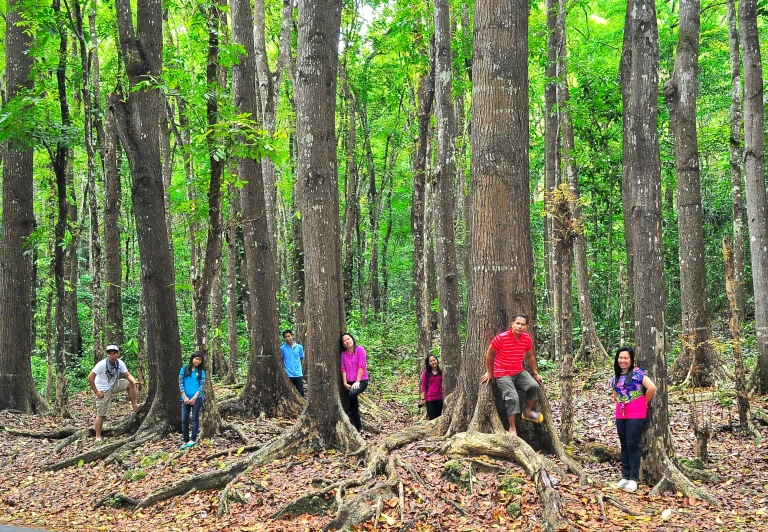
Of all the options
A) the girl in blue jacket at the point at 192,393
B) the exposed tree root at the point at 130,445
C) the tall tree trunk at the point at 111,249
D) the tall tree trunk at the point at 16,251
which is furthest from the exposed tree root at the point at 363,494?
the tall tree trunk at the point at 111,249

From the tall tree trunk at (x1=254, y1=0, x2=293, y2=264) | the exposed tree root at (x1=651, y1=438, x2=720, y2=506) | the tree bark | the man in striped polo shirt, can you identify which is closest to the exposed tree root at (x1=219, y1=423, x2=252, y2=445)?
the man in striped polo shirt

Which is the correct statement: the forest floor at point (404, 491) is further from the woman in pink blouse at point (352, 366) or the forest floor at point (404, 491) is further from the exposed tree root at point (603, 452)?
the woman in pink blouse at point (352, 366)

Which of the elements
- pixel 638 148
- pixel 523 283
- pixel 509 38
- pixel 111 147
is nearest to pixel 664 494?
pixel 523 283

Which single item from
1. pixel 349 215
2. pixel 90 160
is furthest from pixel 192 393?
pixel 349 215

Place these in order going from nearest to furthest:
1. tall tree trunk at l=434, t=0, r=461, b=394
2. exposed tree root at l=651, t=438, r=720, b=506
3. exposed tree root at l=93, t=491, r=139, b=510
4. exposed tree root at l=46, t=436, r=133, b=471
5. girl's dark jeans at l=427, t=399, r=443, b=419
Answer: exposed tree root at l=651, t=438, r=720, b=506
exposed tree root at l=93, t=491, r=139, b=510
exposed tree root at l=46, t=436, r=133, b=471
girl's dark jeans at l=427, t=399, r=443, b=419
tall tree trunk at l=434, t=0, r=461, b=394

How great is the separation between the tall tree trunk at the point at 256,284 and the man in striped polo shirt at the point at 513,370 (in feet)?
16.8

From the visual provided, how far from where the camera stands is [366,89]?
24.0 m

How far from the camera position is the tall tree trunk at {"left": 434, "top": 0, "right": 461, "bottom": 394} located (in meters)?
11.5

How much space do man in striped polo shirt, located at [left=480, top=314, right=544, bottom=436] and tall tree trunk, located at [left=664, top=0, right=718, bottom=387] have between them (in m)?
5.75

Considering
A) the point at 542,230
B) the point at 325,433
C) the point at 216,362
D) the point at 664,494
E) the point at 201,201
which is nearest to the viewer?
the point at 664,494

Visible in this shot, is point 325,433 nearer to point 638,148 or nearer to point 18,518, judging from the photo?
point 18,518

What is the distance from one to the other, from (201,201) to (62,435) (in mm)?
5485

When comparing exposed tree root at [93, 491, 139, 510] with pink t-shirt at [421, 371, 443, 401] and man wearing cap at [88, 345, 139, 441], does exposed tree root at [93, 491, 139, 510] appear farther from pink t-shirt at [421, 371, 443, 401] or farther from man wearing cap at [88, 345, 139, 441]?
pink t-shirt at [421, 371, 443, 401]

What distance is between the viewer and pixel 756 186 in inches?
452
